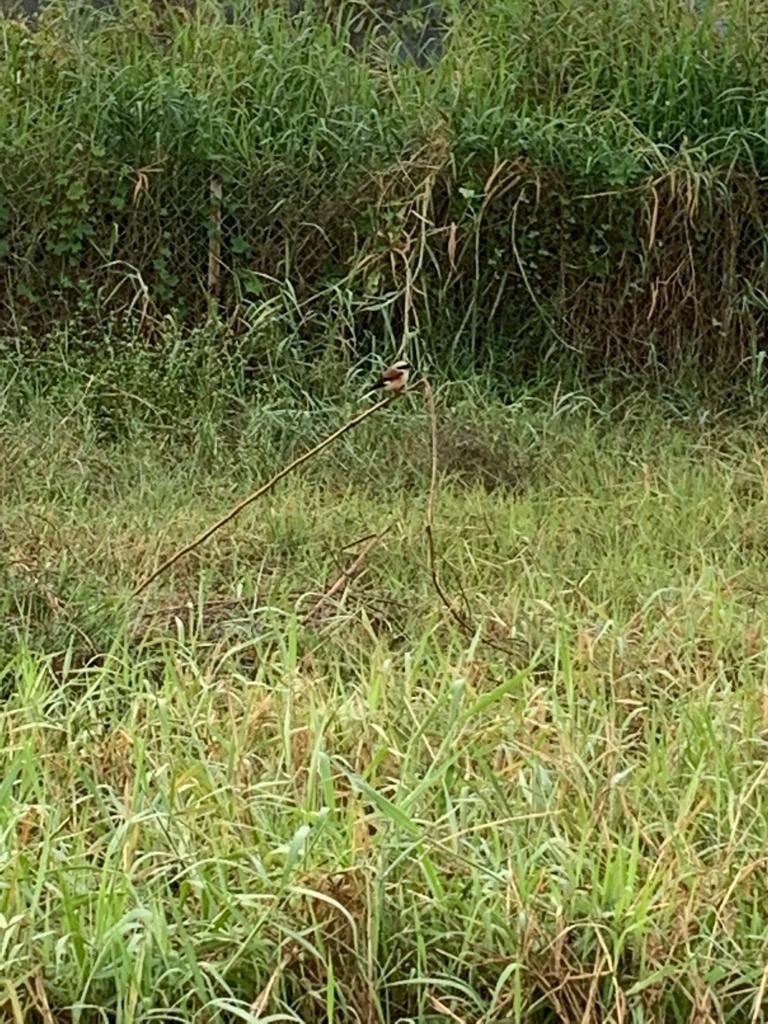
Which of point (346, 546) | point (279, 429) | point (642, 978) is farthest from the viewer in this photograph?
point (279, 429)

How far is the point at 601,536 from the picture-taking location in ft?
10.3

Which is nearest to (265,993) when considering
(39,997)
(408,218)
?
(39,997)

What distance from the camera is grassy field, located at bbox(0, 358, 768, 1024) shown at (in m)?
1.47

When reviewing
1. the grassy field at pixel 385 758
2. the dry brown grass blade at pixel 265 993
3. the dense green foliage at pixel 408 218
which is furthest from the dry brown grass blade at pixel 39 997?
the dense green foliage at pixel 408 218

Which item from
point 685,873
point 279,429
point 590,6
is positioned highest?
point 590,6

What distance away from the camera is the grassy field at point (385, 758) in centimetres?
147

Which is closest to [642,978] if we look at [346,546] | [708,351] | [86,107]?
[346,546]

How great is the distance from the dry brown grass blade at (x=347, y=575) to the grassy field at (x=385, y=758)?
43 mm

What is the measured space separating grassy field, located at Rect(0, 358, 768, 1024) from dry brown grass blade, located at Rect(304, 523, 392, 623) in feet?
0.14

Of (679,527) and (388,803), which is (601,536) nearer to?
(679,527)

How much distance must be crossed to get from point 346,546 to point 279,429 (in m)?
1.10

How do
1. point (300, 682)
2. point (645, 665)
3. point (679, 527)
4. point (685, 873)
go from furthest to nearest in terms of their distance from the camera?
point (679, 527), point (645, 665), point (300, 682), point (685, 873)

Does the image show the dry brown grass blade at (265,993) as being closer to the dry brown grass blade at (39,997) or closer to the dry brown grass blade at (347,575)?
the dry brown grass blade at (39,997)

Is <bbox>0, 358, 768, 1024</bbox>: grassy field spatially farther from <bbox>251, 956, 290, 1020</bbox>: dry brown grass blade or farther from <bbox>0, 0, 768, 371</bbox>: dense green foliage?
<bbox>0, 0, 768, 371</bbox>: dense green foliage
